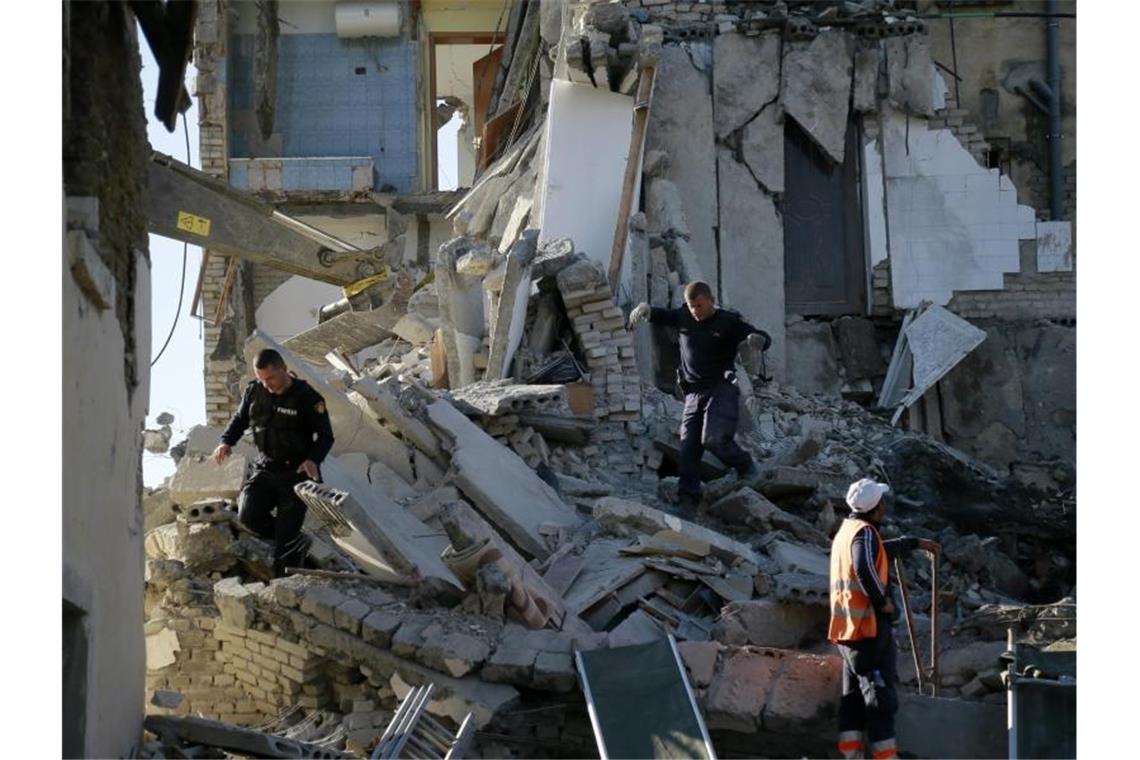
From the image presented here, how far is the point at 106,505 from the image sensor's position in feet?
22.7

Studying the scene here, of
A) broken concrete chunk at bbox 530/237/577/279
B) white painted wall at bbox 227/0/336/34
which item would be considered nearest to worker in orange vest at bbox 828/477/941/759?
broken concrete chunk at bbox 530/237/577/279

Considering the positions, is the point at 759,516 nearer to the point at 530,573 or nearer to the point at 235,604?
the point at 530,573

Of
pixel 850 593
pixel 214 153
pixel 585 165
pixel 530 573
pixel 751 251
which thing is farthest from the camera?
pixel 214 153

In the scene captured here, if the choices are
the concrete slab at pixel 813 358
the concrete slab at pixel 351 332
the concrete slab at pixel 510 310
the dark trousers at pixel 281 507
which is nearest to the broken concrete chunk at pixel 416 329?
the concrete slab at pixel 351 332

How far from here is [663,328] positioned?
14648mm

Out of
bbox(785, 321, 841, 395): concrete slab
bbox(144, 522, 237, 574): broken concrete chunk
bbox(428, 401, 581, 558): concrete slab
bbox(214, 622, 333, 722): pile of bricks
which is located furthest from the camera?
Answer: bbox(785, 321, 841, 395): concrete slab

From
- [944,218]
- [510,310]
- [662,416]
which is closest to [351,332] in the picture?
[510,310]

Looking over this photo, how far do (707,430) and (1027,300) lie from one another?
6565 mm

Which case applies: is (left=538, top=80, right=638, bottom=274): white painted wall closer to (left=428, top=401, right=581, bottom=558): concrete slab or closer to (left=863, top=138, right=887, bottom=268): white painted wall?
(left=863, top=138, right=887, bottom=268): white painted wall

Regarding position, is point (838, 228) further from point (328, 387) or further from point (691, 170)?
point (328, 387)

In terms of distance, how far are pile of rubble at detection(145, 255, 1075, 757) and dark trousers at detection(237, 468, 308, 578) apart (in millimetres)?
140

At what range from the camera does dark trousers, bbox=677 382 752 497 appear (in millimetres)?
11086

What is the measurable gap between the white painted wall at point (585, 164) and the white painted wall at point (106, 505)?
7535 millimetres

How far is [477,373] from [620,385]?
1039 millimetres
